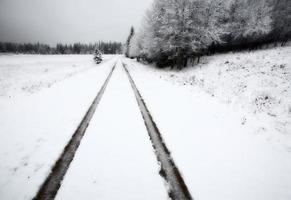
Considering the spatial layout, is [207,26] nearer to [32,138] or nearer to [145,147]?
[145,147]

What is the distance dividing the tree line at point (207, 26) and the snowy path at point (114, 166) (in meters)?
18.2

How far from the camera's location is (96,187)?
3.44 meters

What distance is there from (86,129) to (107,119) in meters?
1.05

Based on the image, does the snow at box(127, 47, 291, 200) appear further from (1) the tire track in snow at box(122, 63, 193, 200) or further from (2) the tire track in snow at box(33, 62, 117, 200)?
(2) the tire track in snow at box(33, 62, 117, 200)

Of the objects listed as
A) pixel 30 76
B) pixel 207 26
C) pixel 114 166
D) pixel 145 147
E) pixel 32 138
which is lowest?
pixel 30 76

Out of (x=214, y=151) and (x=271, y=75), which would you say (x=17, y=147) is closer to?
(x=214, y=151)

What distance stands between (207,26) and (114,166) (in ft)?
85.6

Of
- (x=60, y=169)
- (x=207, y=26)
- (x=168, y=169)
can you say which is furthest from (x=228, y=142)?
(x=207, y=26)

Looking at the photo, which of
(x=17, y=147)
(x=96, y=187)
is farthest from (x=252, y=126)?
(x=17, y=147)

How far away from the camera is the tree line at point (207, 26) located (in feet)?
72.2

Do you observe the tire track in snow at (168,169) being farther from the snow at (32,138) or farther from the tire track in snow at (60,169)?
the snow at (32,138)

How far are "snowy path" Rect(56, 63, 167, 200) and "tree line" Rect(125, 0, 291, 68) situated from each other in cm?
1817

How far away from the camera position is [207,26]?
82.0 ft

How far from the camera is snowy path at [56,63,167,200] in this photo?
10.9ft
